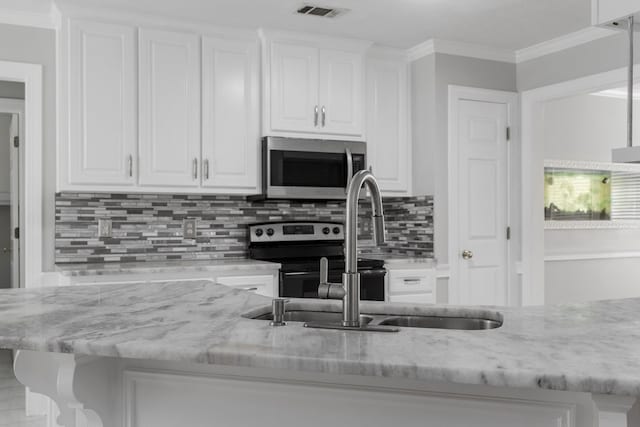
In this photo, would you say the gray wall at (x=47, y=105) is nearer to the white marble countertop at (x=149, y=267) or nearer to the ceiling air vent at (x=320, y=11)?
the white marble countertop at (x=149, y=267)

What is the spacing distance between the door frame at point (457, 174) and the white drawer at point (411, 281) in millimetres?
187

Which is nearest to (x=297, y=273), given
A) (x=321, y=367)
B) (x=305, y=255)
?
(x=305, y=255)

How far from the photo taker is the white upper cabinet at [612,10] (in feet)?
6.78

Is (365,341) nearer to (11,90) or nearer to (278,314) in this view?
(278,314)

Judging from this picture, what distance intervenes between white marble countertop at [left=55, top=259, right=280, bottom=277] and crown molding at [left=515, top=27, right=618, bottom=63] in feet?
8.13

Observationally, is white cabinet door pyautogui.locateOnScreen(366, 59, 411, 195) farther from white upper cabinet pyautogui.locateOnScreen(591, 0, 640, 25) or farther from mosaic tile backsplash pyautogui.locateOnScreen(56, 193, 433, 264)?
white upper cabinet pyautogui.locateOnScreen(591, 0, 640, 25)

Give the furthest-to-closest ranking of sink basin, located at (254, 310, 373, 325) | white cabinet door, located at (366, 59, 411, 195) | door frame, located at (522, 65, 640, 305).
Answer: door frame, located at (522, 65, 640, 305), white cabinet door, located at (366, 59, 411, 195), sink basin, located at (254, 310, 373, 325)

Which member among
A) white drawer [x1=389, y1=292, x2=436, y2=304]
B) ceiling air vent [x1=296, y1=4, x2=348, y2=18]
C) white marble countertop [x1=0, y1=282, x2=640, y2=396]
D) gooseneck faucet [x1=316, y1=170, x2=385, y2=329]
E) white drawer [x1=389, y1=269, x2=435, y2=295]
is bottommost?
white drawer [x1=389, y1=292, x2=436, y2=304]

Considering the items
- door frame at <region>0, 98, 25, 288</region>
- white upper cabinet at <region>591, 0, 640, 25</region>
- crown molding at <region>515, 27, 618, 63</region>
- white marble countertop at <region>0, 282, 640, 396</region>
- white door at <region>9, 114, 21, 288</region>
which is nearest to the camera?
white marble countertop at <region>0, 282, 640, 396</region>

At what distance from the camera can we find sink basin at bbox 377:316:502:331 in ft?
5.86

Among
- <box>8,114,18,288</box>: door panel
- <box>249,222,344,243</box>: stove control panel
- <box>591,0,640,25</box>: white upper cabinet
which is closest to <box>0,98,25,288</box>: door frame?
<box>8,114,18,288</box>: door panel

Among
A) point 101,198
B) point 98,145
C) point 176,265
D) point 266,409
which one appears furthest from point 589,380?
point 101,198

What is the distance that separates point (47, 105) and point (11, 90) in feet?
5.33

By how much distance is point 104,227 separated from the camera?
396cm
